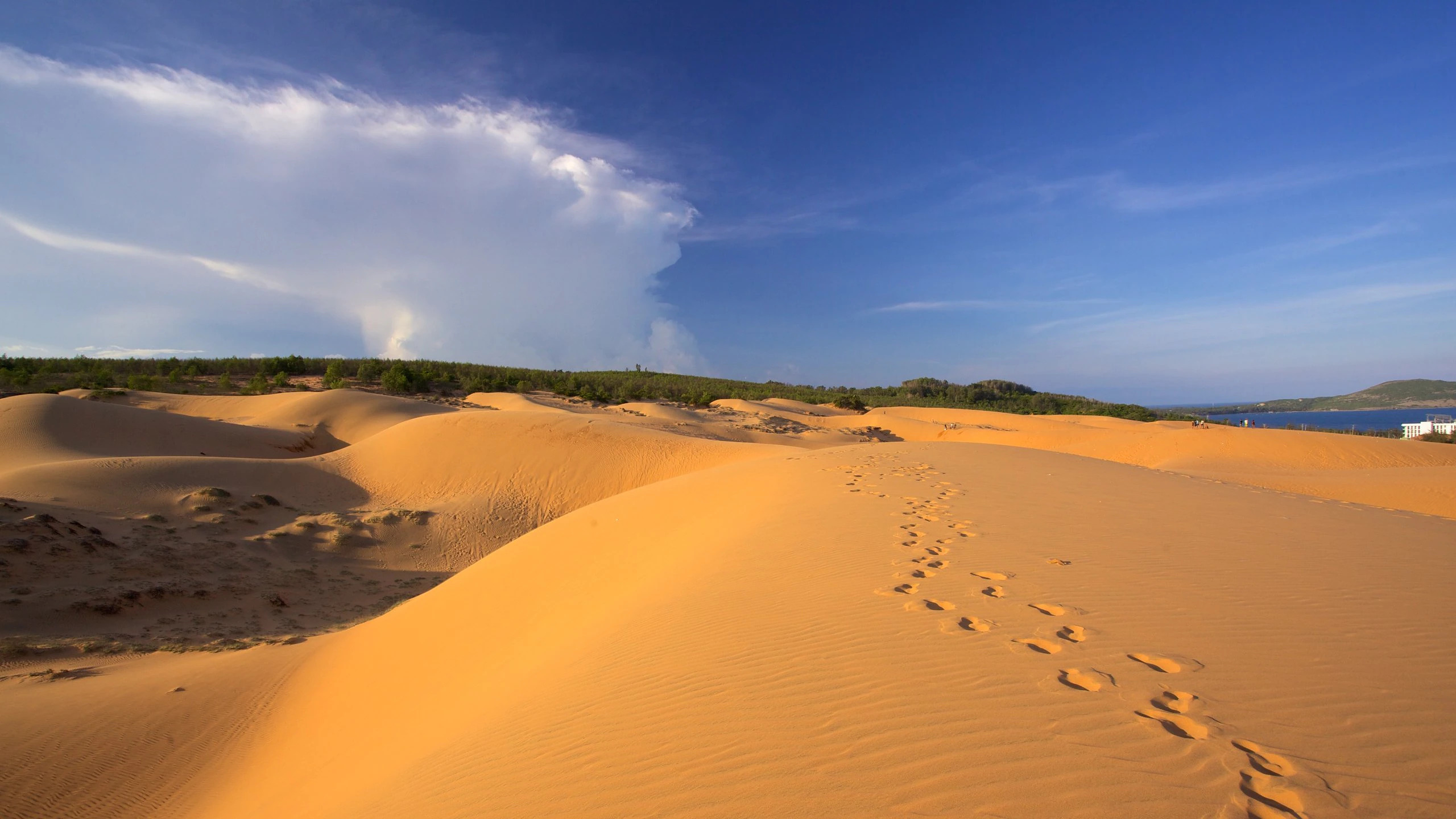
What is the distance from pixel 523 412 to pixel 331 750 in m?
16.1

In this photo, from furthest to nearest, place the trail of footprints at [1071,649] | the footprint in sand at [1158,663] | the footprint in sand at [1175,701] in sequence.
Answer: the footprint in sand at [1158,663], the footprint in sand at [1175,701], the trail of footprints at [1071,649]

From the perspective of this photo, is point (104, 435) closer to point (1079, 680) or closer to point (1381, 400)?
point (1079, 680)

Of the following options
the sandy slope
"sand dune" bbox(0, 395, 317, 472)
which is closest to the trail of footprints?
the sandy slope

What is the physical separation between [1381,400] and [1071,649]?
336ft

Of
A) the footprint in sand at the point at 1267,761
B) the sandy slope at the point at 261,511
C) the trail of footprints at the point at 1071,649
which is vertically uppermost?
the footprint in sand at the point at 1267,761

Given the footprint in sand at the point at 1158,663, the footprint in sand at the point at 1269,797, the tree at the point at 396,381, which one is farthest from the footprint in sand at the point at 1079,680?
the tree at the point at 396,381

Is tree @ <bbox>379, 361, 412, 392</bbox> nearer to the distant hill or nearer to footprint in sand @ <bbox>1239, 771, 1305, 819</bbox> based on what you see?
footprint in sand @ <bbox>1239, 771, 1305, 819</bbox>

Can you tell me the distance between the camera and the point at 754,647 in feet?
11.9

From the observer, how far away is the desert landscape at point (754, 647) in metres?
2.26

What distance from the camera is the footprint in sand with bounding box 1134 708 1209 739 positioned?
234 centimetres

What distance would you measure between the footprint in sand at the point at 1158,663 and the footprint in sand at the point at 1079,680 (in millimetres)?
384

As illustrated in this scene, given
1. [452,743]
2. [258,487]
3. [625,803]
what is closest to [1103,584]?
[625,803]

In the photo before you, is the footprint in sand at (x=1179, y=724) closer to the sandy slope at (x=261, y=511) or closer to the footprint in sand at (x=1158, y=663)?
the footprint in sand at (x=1158, y=663)

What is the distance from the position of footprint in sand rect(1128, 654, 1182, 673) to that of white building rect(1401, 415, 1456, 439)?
111 feet
